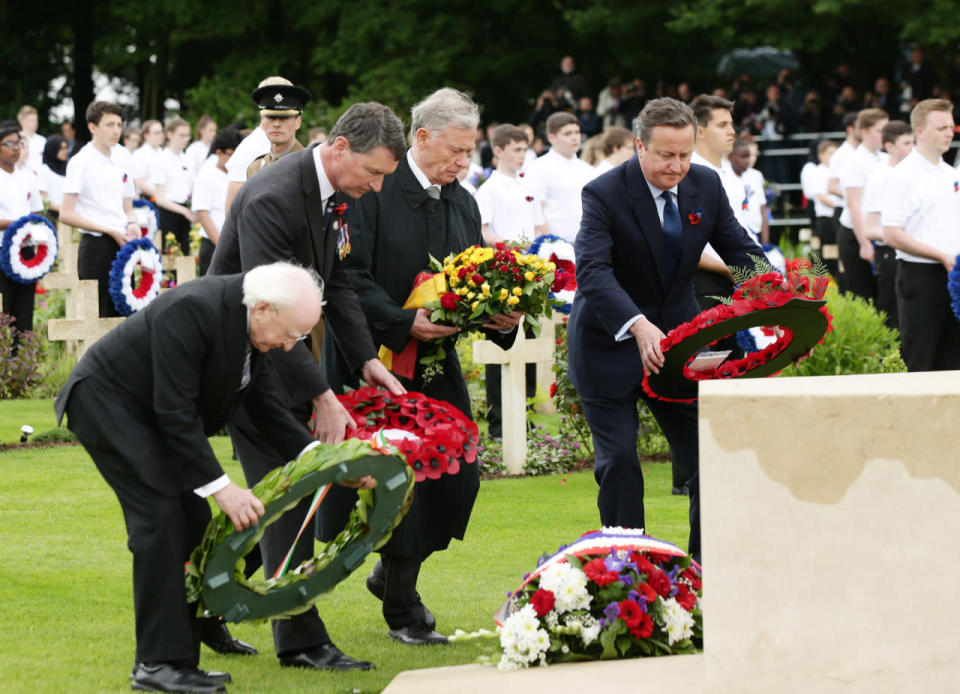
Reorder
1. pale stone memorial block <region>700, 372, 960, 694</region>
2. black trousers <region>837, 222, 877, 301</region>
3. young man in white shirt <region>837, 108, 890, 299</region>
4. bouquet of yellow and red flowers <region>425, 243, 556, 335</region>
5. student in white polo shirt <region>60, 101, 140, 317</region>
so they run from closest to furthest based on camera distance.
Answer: pale stone memorial block <region>700, 372, 960, 694</region>
bouquet of yellow and red flowers <region>425, 243, 556, 335</region>
student in white polo shirt <region>60, 101, 140, 317</region>
young man in white shirt <region>837, 108, 890, 299</region>
black trousers <region>837, 222, 877, 301</region>

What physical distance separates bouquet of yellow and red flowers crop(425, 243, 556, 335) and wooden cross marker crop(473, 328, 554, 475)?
12.5 feet

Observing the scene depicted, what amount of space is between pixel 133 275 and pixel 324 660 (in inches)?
273

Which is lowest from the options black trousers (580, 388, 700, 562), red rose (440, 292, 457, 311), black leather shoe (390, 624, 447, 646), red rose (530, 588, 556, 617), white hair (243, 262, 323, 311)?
black leather shoe (390, 624, 447, 646)

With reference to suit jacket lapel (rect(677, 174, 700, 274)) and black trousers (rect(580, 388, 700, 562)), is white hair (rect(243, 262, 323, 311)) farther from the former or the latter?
suit jacket lapel (rect(677, 174, 700, 274))

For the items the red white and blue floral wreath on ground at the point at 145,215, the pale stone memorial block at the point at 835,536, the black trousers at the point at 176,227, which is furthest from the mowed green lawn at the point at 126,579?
the black trousers at the point at 176,227

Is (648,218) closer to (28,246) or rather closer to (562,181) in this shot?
(562,181)

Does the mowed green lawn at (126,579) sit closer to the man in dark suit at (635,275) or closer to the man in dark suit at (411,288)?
the man in dark suit at (411,288)

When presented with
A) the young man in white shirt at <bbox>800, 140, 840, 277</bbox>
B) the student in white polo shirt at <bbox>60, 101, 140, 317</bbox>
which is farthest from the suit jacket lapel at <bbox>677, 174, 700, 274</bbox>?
the young man in white shirt at <bbox>800, 140, 840, 277</bbox>

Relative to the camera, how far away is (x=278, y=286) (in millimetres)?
5113

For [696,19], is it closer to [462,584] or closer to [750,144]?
[750,144]

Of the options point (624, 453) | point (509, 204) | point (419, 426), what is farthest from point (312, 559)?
point (509, 204)

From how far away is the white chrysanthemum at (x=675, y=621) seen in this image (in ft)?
18.0

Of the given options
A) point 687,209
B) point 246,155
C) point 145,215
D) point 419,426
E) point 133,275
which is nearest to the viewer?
point 419,426

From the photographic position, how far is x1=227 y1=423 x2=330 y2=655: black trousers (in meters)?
5.89
